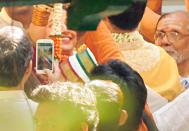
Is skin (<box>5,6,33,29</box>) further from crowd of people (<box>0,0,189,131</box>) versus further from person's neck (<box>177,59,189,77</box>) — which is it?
person's neck (<box>177,59,189,77</box>)

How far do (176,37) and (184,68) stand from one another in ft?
0.48

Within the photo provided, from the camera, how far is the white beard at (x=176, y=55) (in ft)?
5.40

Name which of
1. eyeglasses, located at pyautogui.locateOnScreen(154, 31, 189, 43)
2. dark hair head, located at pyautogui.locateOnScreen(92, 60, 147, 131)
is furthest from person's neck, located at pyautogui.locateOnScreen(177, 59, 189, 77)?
dark hair head, located at pyautogui.locateOnScreen(92, 60, 147, 131)

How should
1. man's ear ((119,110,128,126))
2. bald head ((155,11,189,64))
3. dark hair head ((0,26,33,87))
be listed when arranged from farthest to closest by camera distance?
bald head ((155,11,189,64))
man's ear ((119,110,128,126))
dark hair head ((0,26,33,87))

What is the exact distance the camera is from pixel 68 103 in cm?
144

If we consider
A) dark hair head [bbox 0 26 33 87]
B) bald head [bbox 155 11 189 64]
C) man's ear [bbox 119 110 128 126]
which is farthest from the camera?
bald head [bbox 155 11 189 64]

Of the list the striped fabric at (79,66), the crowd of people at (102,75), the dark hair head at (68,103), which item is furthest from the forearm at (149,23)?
the dark hair head at (68,103)

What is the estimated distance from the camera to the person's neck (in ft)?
5.50

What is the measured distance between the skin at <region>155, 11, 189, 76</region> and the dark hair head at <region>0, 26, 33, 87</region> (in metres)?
0.58

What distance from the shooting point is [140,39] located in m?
1.60

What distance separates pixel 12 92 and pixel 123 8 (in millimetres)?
551

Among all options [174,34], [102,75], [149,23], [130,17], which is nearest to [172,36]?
[174,34]

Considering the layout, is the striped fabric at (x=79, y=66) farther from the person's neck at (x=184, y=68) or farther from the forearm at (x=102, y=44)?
the person's neck at (x=184, y=68)

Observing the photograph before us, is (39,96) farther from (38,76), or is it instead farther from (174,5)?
(174,5)
